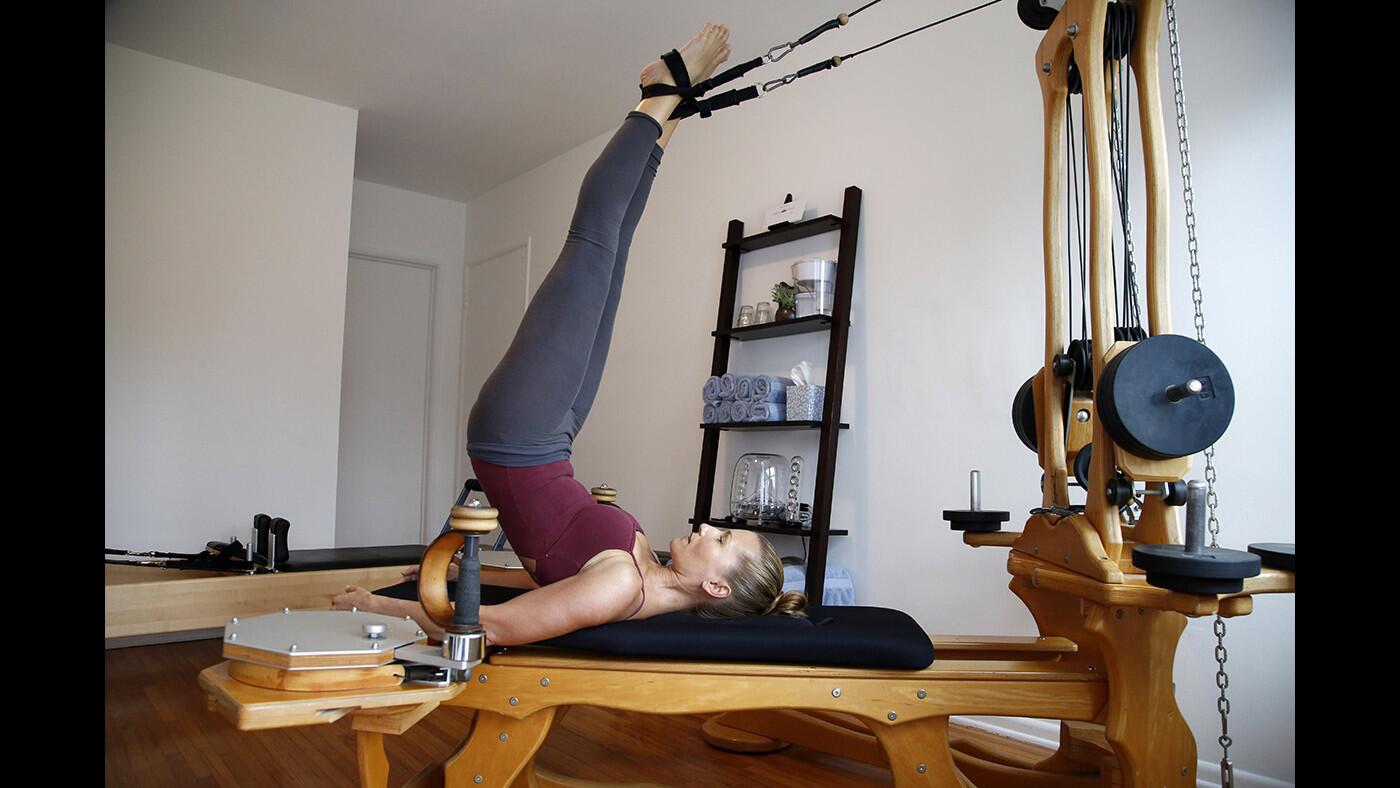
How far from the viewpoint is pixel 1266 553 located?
1535 millimetres

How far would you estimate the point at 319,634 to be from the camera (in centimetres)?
133

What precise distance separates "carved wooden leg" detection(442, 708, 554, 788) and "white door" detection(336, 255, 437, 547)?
448 cm

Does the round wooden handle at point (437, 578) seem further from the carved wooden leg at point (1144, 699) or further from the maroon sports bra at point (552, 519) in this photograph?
the carved wooden leg at point (1144, 699)

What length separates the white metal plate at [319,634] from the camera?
1245 millimetres

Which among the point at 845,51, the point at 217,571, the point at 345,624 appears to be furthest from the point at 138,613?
the point at 845,51

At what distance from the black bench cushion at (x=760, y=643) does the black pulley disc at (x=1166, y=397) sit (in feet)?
1.88

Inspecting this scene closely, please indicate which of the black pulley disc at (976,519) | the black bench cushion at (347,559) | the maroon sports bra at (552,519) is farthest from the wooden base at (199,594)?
the black pulley disc at (976,519)

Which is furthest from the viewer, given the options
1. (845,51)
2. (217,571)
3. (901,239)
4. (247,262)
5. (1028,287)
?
(247,262)

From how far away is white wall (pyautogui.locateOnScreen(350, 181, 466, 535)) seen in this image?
5.89 metres

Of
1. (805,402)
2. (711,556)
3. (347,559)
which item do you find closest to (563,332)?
(711,556)

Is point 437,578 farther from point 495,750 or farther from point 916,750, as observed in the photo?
point 916,750

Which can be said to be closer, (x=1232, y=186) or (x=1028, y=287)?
(x=1232, y=186)
